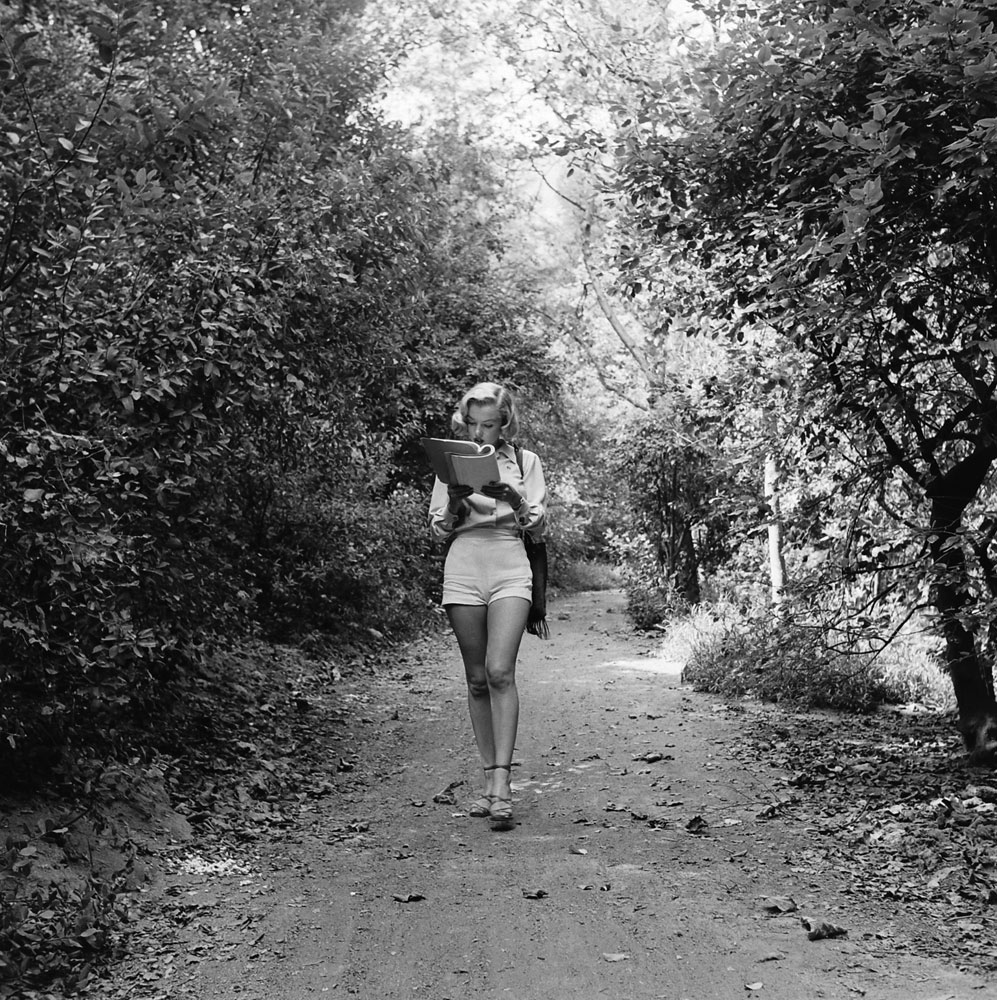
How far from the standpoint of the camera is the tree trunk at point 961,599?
5445mm

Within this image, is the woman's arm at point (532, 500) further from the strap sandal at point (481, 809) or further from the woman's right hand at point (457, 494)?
the strap sandal at point (481, 809)

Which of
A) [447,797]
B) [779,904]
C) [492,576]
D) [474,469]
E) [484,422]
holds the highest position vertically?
[484,422]

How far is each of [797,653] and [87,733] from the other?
14.2ft

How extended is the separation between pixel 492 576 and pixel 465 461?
2.13ft

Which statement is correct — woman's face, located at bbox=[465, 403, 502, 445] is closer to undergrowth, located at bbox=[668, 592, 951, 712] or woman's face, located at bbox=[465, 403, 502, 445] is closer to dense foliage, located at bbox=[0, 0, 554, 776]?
dense foliage, located at bbox=[0, 0, 554, 776]

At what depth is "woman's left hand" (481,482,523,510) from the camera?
530cm

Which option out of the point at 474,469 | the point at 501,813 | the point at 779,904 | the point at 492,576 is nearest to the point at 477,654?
the point at 492,576

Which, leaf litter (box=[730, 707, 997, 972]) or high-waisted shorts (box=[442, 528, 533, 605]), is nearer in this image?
leaf litter (box=[730, 707, 997, 972])

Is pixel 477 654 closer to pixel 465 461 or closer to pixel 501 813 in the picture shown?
pixel 501 813

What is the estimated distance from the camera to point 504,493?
210 inches

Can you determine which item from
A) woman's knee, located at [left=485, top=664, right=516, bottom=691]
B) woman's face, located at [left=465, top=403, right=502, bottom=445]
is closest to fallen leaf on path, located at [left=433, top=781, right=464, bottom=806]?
woman's knee, located at [left=485, top=664, right=516, bottom=691]

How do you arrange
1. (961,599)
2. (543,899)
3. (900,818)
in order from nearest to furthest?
1. (543,899)
2. (900,818)
3. (961,599)

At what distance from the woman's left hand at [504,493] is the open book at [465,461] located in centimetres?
11

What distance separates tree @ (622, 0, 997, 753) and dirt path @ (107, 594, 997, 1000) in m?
1.66
